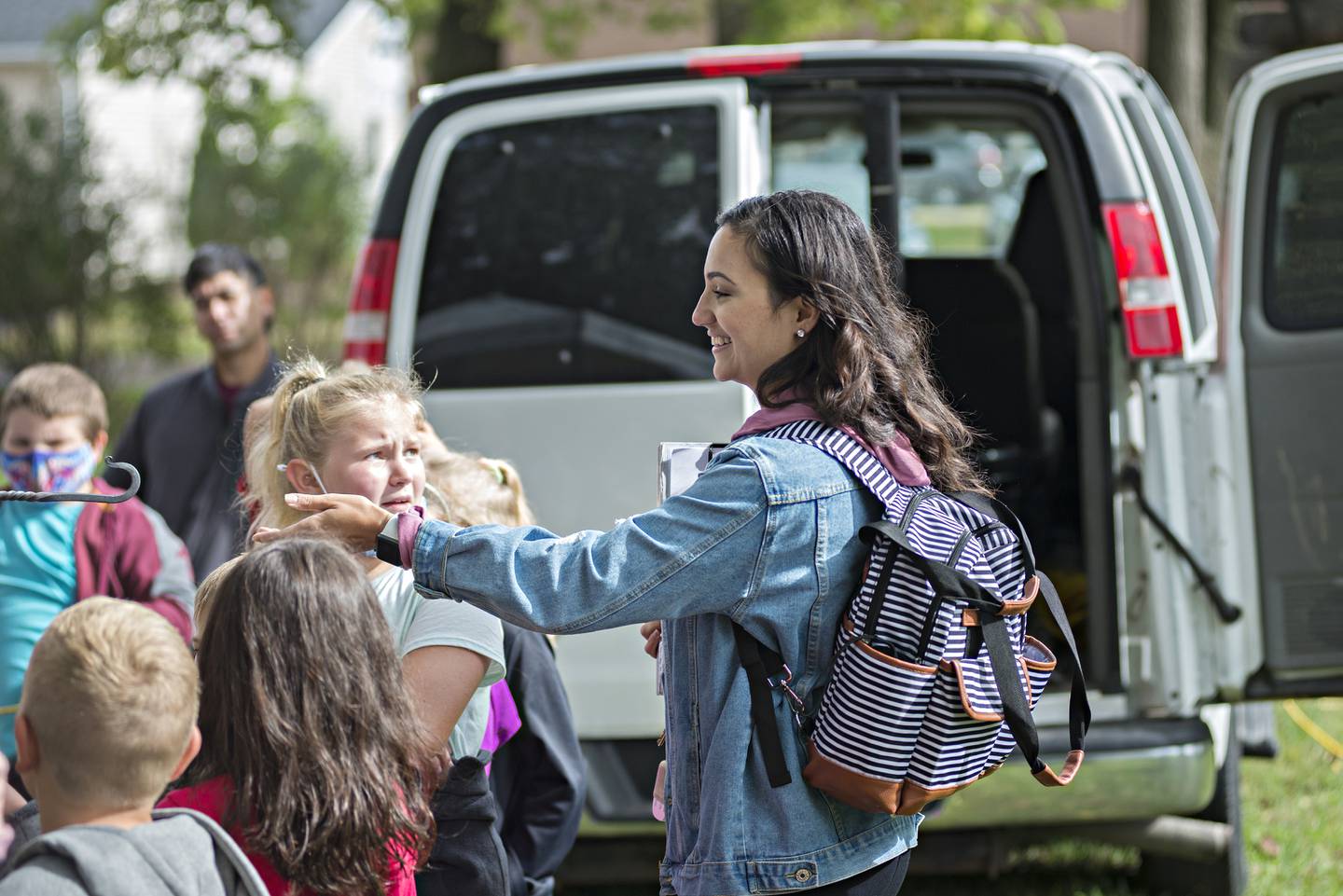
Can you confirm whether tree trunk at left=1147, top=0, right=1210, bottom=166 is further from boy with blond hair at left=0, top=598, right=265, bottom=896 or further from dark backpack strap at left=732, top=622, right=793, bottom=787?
boy with blond hair at left=0, top=598, right=265, bottom=896

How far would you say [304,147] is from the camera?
781 inches

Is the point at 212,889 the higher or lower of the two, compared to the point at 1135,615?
higher

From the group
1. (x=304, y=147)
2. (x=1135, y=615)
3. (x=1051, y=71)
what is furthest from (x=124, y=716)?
(x=304, y=147)

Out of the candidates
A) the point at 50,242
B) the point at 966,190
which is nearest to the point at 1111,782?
the point at 966,190

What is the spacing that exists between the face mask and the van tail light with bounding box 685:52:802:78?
1828 millimetres

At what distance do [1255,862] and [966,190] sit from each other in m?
5.11

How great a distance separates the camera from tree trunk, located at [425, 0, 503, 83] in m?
11.3

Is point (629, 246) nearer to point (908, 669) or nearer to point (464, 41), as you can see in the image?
point (908, 669)

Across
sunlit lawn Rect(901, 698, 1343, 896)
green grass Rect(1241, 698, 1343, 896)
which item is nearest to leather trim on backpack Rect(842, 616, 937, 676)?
sunlit lawn Rect(901, 698, 1343, 896)

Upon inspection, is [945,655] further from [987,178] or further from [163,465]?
[987,178]

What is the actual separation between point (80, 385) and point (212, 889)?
229cm

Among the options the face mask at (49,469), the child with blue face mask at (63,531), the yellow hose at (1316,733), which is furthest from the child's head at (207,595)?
the yellow hose at (1316,733)

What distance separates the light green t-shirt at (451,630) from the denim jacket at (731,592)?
24cm

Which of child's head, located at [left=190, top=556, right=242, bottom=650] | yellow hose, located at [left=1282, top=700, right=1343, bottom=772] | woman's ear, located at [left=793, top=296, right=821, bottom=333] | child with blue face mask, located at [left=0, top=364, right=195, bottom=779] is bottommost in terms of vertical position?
yellow hose, located at [left=1282, top=700, right=1343, bottom=772]
